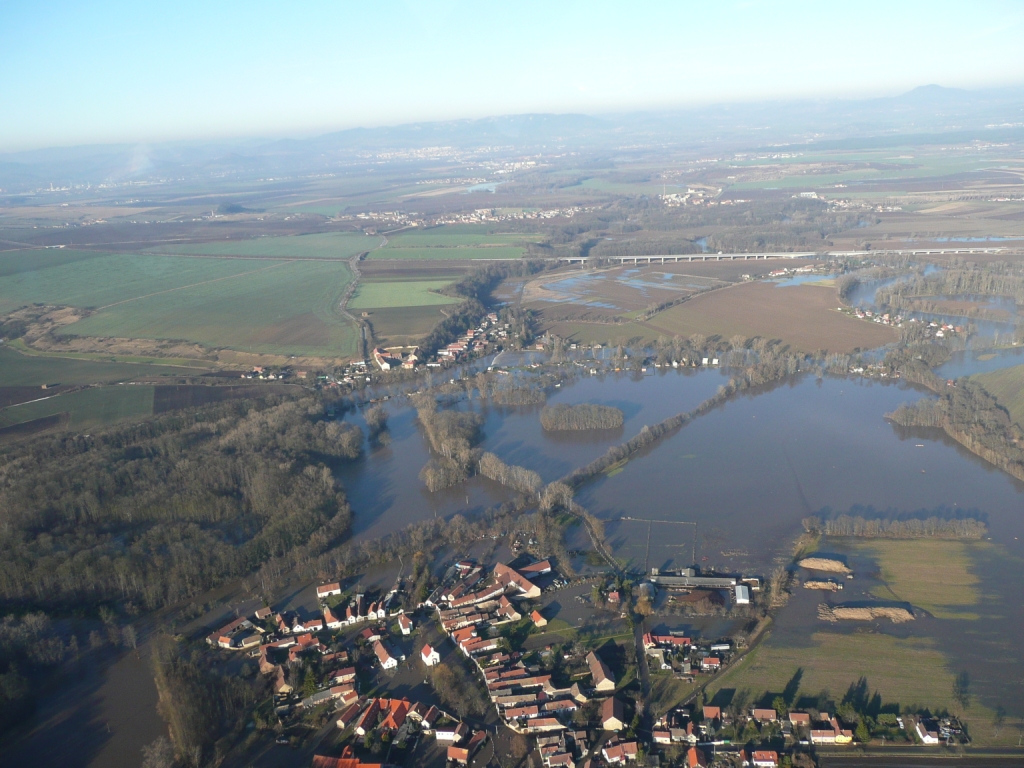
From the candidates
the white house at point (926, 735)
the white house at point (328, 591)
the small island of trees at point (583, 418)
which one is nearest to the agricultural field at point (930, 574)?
the white house at point (926, 735)

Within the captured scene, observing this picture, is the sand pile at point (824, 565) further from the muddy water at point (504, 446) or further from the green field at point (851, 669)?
the muddy water at point (504, 446)

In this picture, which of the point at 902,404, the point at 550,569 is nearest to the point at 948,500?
the point at 902,404

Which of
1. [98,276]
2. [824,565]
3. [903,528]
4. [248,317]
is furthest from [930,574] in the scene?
[98,276]

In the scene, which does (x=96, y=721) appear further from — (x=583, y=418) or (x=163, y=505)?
(x=583, y=418)

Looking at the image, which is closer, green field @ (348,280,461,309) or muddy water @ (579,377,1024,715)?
muddy water @ (579,377,1024,715)

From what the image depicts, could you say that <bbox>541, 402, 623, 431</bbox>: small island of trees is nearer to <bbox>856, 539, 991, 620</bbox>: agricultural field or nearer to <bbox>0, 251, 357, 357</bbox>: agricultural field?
<bbox>856, 539, 991, 620</bbox>: agricultural field

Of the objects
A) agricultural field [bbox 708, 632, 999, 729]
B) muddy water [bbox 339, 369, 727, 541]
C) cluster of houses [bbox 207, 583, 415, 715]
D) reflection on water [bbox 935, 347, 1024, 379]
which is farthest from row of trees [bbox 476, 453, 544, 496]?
reflection on water [bbox 935, 347, 1024, 379]
